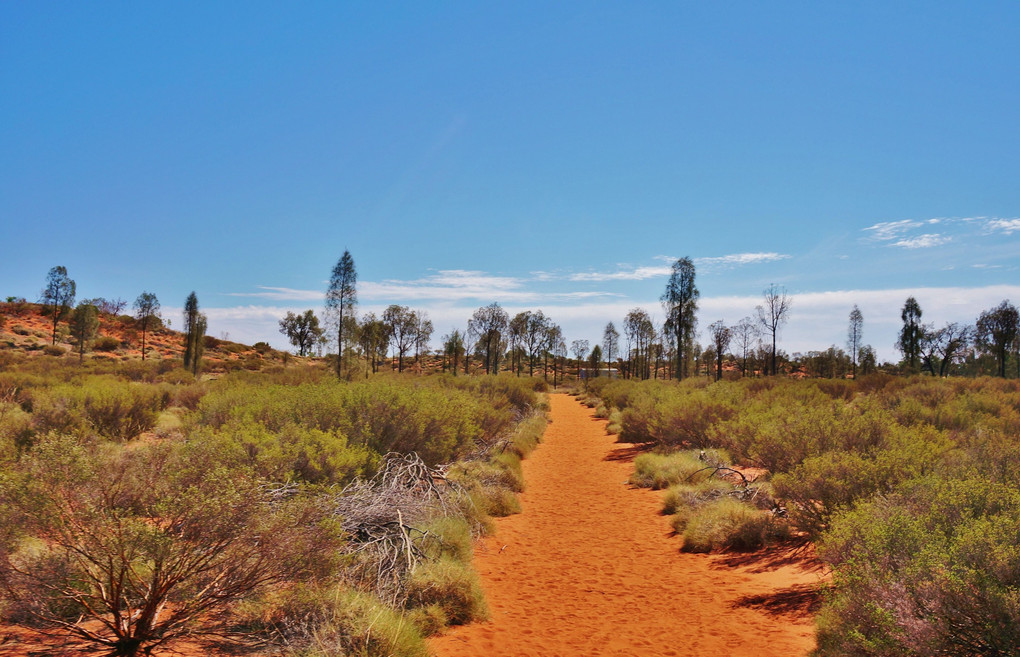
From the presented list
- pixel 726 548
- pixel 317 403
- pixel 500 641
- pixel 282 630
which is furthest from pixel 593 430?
pixel 282 630

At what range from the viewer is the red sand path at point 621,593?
5711 millimetres

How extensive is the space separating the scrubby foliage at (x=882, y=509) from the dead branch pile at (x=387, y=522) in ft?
14.3

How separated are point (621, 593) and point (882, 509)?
135 inches

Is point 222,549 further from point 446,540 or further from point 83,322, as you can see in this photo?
point 83,322

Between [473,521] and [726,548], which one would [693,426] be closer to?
[726,548]

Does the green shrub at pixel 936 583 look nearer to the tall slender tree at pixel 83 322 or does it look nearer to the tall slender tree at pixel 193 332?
the tall slender tree at pixel 193 332

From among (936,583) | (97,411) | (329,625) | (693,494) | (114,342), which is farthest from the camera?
(114,342)

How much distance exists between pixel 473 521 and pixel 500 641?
12.1 ft

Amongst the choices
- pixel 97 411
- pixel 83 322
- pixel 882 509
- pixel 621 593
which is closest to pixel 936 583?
pixel 882 509

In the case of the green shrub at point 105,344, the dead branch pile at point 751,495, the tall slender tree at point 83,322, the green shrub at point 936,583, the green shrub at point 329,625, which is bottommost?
the dead branch pile at point 751,495

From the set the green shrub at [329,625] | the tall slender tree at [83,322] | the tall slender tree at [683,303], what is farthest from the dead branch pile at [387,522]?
the tall slender tree at [83,322]

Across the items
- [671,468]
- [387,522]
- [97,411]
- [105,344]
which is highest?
[105,344]

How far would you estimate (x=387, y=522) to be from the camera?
6.93 m

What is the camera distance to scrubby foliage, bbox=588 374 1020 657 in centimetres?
353
